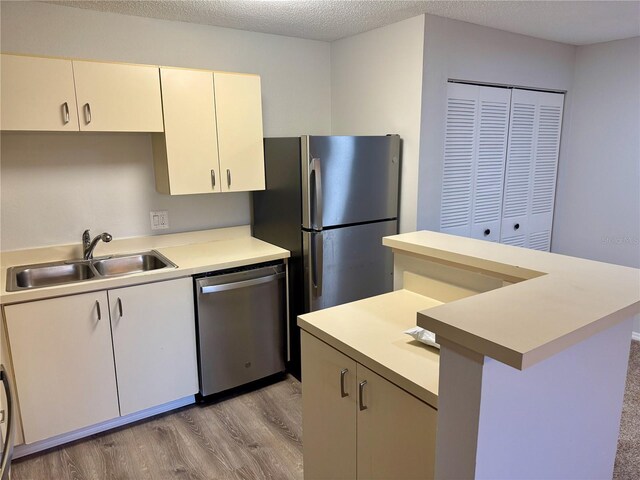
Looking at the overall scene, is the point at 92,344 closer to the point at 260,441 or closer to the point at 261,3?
the point at 260,441

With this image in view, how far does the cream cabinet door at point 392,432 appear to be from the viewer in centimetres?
123

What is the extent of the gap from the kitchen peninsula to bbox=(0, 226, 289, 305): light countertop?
1.04 metres

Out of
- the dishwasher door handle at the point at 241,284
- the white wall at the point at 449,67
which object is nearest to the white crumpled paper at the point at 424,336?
the dishwasher door handle at the point at 241,284

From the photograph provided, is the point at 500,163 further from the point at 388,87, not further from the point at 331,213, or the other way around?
the point at 331,213

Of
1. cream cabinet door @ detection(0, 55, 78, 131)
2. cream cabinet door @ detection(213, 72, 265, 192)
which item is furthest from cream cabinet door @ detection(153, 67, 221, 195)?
cream cabinet door @ detection(0, 55, 78, 131)

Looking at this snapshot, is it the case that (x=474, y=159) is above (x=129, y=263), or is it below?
above

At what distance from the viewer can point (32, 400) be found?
218 cm

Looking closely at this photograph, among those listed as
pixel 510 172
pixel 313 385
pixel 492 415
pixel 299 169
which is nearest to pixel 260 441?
pixel 313 385

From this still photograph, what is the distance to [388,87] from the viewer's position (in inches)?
117

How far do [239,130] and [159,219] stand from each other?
78 cm

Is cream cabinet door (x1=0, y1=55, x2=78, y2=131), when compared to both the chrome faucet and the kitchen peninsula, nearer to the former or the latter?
the chrome faucet

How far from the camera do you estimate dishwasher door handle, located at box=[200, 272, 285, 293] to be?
2.54m

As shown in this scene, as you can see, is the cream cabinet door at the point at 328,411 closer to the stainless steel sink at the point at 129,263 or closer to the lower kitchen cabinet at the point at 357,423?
the lower kitchen cabinet at the point at 357,423

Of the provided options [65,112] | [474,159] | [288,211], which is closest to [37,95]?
[65,112]
